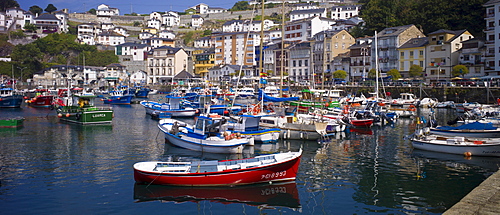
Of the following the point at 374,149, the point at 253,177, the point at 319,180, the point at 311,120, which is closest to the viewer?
the point at 253,177

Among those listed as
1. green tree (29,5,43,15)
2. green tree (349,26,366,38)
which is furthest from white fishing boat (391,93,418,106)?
green tree (29,5,43,15)

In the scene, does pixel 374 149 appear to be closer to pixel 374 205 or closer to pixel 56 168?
pixel 374 205

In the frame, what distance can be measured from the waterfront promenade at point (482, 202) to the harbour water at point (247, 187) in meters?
2.01

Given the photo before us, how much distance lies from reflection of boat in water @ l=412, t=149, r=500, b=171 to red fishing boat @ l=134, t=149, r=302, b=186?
10613 mm

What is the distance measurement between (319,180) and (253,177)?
3.51 metres

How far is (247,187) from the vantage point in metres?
18.1

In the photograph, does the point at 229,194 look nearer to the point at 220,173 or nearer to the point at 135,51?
the point at 220,173

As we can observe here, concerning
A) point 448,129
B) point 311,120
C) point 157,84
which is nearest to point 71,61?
point 157,84

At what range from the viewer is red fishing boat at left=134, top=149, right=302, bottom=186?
17750mm

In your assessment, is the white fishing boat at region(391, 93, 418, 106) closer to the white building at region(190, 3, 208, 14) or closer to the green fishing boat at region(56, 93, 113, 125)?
the green fishing boat at region(56, 93, 113, 125)

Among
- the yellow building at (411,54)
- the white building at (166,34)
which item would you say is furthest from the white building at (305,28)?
the white building at (166,34)

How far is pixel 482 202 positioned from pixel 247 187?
8.99 meters

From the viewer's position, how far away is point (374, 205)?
53.3 ft

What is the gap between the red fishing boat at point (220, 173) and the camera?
17.8 m
